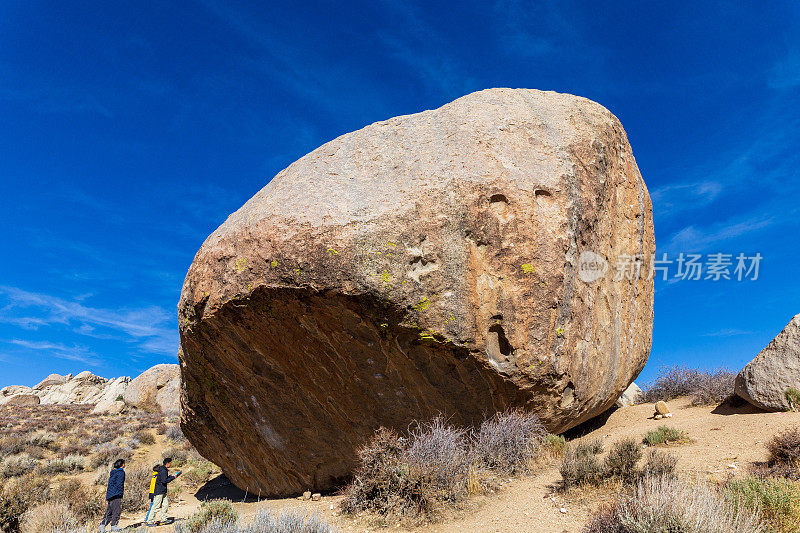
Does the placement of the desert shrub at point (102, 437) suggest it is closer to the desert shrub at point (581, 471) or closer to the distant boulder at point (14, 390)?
the desert shrub at point (581, 471)

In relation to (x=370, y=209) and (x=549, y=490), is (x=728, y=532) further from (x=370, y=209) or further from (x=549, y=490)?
(x=370, y=209)

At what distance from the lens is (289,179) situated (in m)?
6.54

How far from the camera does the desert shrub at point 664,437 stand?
293 inches

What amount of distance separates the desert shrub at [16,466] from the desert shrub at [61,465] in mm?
268

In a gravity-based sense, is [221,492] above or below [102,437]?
below

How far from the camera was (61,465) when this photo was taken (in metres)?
14.1

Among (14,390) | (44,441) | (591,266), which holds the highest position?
(14,390)

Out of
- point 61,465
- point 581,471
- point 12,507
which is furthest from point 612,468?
point 61,465

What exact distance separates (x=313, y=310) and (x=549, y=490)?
356 cm

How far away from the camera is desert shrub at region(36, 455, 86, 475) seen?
45.4 feet

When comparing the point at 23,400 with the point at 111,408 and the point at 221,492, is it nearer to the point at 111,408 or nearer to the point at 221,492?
the point at 111,408

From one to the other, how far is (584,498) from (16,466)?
1622 cm

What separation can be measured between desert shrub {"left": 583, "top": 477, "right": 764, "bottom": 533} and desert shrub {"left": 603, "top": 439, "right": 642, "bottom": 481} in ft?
4.04

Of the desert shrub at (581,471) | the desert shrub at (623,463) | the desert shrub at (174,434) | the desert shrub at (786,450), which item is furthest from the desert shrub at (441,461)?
the desert shrub at (174,434)
